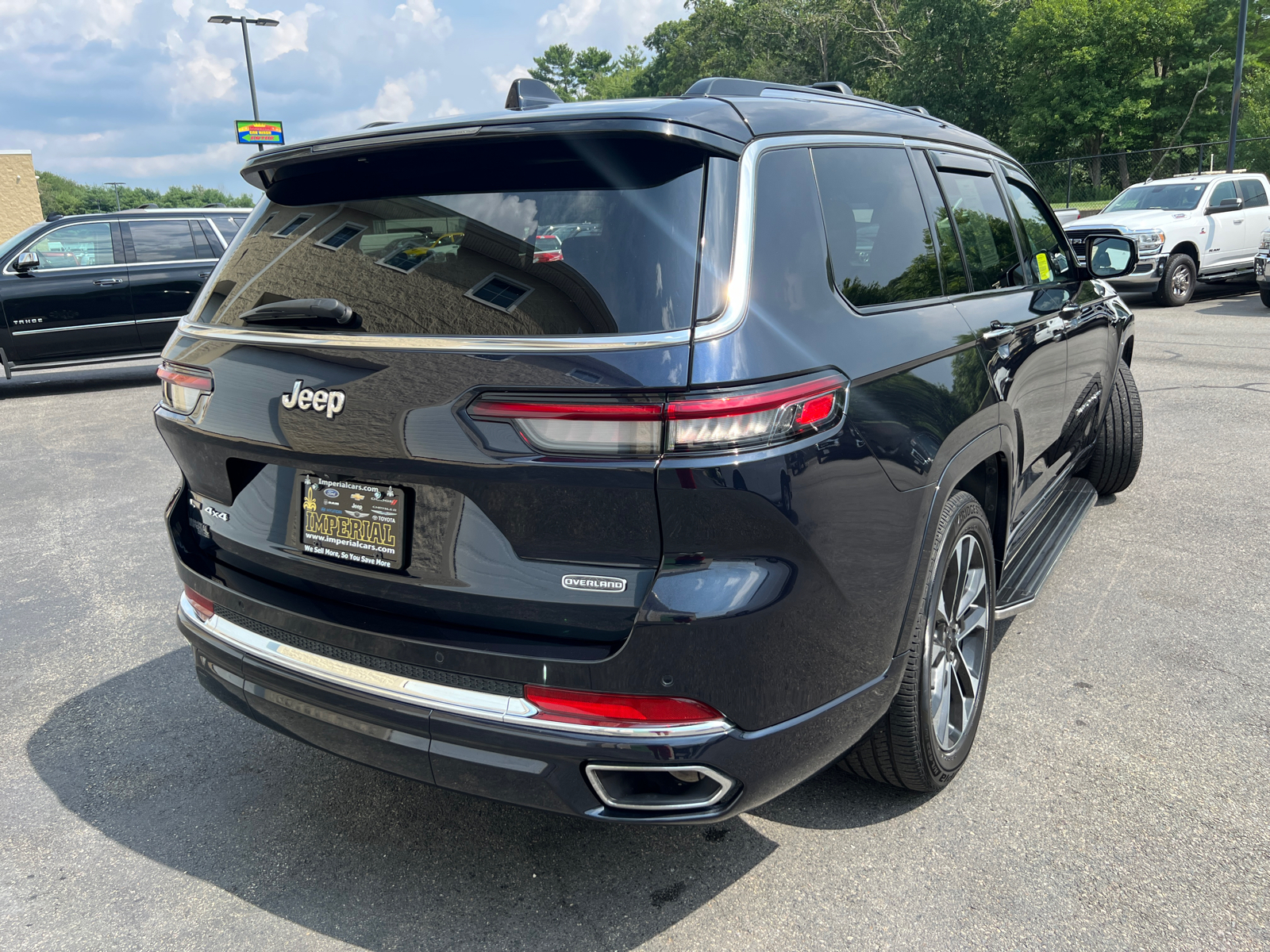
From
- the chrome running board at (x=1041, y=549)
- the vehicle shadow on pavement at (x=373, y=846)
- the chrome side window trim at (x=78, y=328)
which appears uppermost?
the chrome running board at (x=1041, y=549)

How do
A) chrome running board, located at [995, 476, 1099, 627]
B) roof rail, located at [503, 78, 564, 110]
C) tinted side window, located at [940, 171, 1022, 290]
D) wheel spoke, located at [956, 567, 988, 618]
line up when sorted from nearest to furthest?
1. roof rail, located at [503, 78, 564, 110]
2. wheel spoke, located at [956, 567, 988, 618]
3. tinted side window, located at [940, 171, 1022, 290]
4. chrome running board, located at [995, 476, 1099, 627]

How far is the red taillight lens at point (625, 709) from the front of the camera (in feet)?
6.43

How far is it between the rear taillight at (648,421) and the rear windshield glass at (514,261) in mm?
160

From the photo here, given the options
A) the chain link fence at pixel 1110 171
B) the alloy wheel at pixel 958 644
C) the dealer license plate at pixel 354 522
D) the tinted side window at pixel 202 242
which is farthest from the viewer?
the chain link fence at pixel 1110 171

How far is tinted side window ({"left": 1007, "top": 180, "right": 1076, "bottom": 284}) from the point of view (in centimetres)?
387

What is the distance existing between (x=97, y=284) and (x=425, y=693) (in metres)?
11.1

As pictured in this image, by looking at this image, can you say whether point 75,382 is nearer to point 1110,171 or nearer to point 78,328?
point 78,328

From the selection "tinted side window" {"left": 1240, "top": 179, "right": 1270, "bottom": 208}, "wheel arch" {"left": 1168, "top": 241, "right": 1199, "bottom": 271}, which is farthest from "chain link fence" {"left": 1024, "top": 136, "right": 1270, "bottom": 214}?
"wheel arch" {"left": 1168, "top": 241, "right": 1199, "bottom": 271}

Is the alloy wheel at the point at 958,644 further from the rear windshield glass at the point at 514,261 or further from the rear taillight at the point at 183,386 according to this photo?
the rear taillight at the point at 183,386

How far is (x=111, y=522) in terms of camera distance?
233 inches

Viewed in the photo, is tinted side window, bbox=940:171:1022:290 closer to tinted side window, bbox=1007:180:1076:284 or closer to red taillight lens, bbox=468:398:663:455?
tinted side window, bbox=1007:180:1076:284

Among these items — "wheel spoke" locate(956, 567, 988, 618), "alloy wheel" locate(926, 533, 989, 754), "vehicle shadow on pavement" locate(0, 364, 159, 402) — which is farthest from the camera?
"vehicle shadow on pavement" locate(0, 364, 159, 402)

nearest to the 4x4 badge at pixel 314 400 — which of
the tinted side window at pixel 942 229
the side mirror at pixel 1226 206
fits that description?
the tinted side window at pixel 942 229

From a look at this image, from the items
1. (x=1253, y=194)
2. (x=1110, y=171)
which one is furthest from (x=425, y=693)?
(x=1110, y=171)
